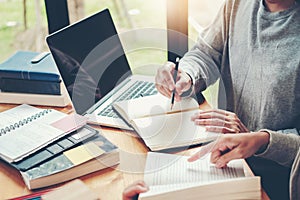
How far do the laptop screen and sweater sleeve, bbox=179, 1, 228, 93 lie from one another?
0.21 m

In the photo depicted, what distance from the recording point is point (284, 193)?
1.33 metres

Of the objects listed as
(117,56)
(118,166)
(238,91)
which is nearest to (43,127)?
(118,166)

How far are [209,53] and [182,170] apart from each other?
1.88 ft

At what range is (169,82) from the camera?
53.0 inches

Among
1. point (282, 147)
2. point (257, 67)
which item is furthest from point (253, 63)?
point (282, 147)

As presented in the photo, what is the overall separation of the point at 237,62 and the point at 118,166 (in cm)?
54

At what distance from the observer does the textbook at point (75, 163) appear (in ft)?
3.47

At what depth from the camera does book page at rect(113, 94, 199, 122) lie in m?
1.28

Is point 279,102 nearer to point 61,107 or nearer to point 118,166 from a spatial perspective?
point 118,166

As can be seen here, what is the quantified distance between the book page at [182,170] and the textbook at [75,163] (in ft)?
0.34

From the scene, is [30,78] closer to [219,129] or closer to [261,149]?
[219,129]

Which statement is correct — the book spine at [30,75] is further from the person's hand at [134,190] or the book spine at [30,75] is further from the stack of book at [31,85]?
the person's hand at [134,190]

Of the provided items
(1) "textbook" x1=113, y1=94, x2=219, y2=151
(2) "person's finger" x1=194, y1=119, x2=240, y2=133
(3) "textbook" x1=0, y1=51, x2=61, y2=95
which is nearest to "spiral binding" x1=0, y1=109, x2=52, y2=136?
(3) "textbook" x1=0, y1=51, x2=61, y2=95

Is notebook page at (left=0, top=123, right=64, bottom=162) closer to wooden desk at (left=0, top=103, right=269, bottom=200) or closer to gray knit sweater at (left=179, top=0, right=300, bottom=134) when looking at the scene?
wooden desk at (left=0, top=103, right=269, bottom=200)
